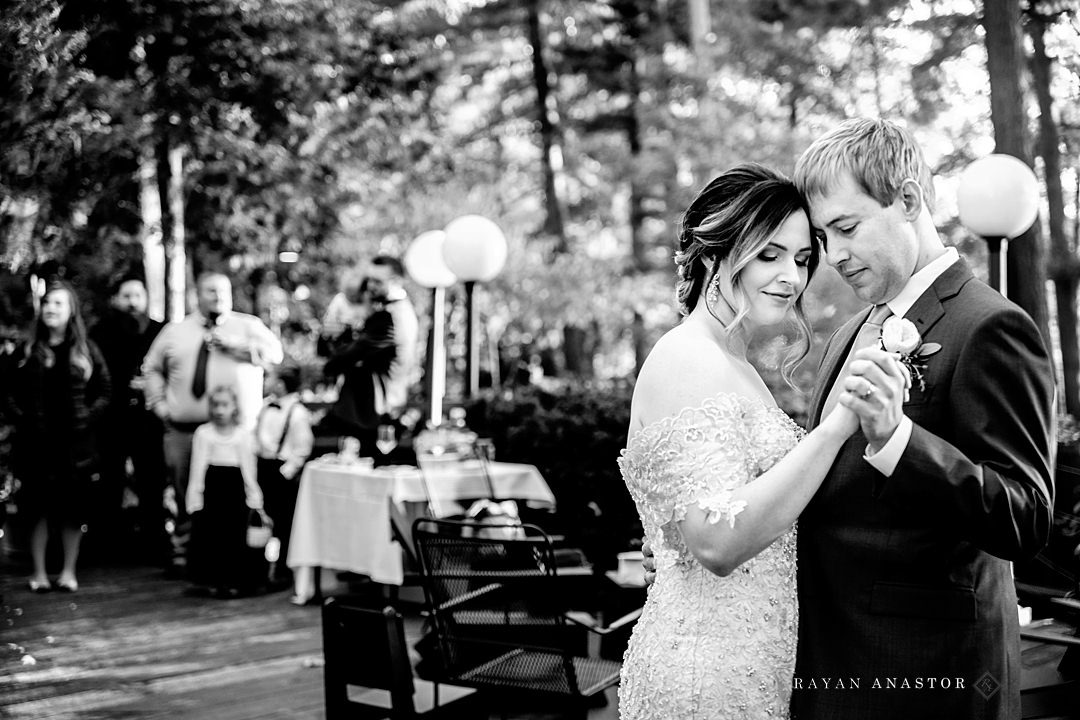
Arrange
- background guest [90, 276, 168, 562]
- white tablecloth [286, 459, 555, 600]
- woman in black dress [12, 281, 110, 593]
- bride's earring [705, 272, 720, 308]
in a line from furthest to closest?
background guest [90, 276, 168, 562] < woman in black dress [12, 281, 110, 593] < white tablecloth [286, 459, 555, 600] < bride's earring [705, 272, 720, 308]

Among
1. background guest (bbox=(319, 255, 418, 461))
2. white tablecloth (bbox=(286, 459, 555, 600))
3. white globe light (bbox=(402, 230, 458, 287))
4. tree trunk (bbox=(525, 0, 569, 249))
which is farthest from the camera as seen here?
tree trunk (bbox=(525, 0, 569, 249))

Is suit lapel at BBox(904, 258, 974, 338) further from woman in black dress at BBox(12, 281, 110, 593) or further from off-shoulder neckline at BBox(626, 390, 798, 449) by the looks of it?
woman in black dress at BBox(12, 281, 110, 593)

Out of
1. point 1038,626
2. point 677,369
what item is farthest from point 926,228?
point 1038,626

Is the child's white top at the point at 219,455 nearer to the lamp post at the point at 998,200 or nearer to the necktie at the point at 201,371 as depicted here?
the necktie at the point at 201,371

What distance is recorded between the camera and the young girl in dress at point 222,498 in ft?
24.7

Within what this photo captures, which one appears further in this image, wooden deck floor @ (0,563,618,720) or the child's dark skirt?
the child's dark skirt

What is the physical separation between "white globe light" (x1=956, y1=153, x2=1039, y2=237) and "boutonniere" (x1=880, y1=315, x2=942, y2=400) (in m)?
4.84

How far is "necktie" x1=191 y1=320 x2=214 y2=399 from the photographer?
7941mm

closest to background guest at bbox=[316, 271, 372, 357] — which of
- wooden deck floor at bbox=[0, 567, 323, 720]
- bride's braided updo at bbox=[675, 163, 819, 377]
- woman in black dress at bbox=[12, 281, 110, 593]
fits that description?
woman in black dress at bbox=[12, 281, 110, 593]

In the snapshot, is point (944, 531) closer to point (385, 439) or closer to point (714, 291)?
point (714, 291)

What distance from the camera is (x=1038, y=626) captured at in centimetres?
379

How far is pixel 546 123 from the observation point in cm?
1852

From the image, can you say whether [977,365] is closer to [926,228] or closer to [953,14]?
[926,228]

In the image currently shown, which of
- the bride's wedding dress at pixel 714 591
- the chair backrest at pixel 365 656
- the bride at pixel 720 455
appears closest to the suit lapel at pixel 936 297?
the bride at pixel 720 455
